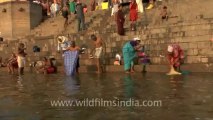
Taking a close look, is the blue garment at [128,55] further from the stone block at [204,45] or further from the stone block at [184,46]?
the stone block at [204,45]

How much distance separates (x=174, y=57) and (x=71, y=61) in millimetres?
4197

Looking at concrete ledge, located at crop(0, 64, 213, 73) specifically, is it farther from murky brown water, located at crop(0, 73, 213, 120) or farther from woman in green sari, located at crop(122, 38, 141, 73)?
murky brown water, located at crop(0, 73, 213, 120)

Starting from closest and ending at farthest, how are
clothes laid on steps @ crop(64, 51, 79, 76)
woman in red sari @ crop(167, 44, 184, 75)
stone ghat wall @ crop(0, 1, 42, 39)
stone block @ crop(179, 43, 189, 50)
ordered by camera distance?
→ woman in red sari @ crop(167, 44, 184, 75), stone block @ crop(179, 43, 189, 50), clothes laid on steps @ crop(64, 51, 79, 76), stone ghat wall @ crop(0, 1, 42, 39)

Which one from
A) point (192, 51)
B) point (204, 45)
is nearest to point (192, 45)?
point (192, 51)

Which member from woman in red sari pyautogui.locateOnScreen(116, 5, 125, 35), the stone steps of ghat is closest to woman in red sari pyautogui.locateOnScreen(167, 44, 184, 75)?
the stone steps of ghat

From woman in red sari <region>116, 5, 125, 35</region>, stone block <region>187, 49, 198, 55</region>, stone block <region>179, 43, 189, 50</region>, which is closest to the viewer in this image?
stone block <region>187, 49, 198, 55</region>

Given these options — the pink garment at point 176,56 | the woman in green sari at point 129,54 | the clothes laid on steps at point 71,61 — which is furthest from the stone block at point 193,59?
the clothes laid on steps at point 71,61

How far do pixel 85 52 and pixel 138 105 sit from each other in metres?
12.8

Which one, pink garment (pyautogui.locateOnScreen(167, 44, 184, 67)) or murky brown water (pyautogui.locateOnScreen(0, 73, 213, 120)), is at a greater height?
pink garment (pyautogui.locateOnScreen(167, 44, 184, 67))

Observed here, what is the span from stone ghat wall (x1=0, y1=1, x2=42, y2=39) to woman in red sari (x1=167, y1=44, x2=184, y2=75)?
49.4 ft

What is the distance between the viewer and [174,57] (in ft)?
49.9

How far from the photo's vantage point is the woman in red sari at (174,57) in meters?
15.1

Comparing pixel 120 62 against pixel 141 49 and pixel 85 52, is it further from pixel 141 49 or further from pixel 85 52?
pixel 85 52

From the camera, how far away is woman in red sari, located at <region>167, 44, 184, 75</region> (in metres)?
15.1
